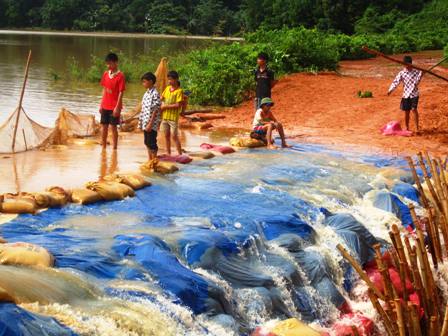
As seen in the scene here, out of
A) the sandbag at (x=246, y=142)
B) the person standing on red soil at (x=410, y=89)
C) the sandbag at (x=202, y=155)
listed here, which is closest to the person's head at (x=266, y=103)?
the sandbag at (x=246, y=142)

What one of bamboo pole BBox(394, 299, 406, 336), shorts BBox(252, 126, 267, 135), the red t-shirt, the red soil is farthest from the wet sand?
bamboo pole BBox(394, 299, 406, 336)

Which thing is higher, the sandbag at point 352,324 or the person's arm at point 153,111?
the person's arm at point 153,111

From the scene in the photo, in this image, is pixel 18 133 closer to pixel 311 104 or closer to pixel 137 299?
pixel 137 299

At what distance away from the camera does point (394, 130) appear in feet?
42.7

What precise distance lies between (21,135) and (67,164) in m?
1.06

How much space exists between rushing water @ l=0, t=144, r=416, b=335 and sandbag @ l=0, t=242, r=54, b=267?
4.5 inches

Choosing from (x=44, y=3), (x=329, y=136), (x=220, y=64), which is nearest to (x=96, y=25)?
(x=44, y=3)

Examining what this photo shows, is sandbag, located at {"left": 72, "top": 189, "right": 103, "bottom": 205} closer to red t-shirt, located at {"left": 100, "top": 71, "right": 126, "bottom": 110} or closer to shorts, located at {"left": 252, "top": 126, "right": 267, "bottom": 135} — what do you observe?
red t-shirt, located at {"left": 100, "top": 71, "right": 126, "bottom": 110}

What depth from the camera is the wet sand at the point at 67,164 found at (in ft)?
25.7

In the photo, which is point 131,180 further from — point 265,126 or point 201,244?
point 265,126

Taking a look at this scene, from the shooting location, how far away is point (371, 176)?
996 cm

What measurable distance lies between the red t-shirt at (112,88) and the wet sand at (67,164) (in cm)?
67

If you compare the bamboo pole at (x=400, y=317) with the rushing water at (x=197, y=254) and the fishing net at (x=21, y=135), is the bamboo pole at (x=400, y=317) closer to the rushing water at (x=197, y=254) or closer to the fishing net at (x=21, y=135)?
the rushing water at (x=197, y=254)

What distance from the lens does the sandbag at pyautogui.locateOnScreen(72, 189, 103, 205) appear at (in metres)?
6.94
